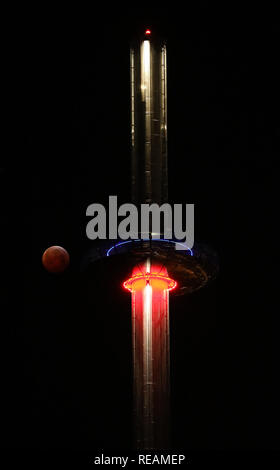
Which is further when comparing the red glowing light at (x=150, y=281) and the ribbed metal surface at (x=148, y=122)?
the red glowing light at (x=150, y=281)

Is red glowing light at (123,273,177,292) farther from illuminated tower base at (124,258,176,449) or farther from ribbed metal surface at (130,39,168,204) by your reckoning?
ribbed metal surface at (130,39,168,204)

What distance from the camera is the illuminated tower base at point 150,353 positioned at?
24.1 m

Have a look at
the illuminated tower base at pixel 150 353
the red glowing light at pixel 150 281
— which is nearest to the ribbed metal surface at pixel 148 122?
the illuminated tower base at pixel 150 353

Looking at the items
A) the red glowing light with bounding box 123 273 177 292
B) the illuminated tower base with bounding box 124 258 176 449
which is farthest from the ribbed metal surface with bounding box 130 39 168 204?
the red glowing light with bounding box 123 273 177 292

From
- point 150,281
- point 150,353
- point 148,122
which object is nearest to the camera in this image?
point 150,353

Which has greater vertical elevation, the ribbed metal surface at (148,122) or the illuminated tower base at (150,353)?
the ribbed metal surface at (148,122)

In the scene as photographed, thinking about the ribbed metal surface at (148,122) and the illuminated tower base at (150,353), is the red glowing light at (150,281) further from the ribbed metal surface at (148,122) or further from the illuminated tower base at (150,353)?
the ribbed metal surface at (148,122)

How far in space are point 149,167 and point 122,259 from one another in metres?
2.33

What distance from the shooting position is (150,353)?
24.5 m

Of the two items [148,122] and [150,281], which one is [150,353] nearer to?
[150,281]

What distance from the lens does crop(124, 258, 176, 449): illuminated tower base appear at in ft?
79.0

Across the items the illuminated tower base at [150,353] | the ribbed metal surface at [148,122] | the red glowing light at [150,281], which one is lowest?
the illuminated tower base at [150,353]

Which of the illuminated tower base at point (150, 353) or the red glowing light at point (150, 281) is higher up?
the red glowing light at point (150, 281)

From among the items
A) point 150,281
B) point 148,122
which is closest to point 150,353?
point 150,281
